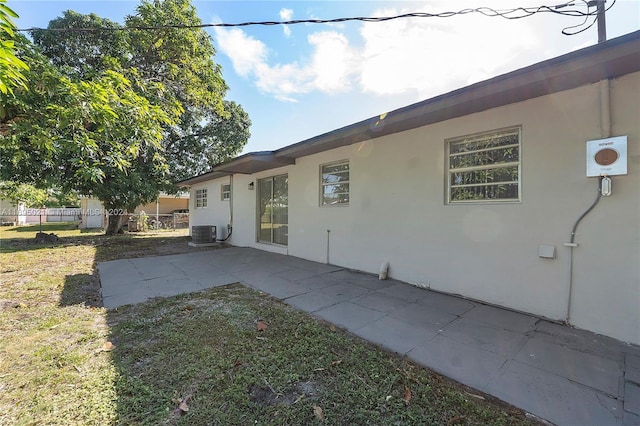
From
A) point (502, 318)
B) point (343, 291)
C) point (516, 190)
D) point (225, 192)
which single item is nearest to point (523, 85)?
point (516, 190)

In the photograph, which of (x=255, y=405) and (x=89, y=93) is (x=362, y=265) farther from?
(x=89, y=93)

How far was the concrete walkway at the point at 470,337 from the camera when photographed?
199cm

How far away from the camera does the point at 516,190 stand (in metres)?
3.67

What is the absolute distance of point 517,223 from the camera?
3.62 m

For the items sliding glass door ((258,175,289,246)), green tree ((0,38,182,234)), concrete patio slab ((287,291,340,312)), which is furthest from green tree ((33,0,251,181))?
concrete patio slab ((287,291,340,312))

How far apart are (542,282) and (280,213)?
19.9ft

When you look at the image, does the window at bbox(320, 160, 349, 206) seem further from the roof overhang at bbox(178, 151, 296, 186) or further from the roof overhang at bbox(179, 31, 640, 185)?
the roof overhang at bbox(178, 151, 296, 186)

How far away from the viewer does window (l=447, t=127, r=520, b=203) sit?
12.2ft

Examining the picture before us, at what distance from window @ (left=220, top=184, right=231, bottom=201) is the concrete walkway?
5180 millimetres

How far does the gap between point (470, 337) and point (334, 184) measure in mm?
4163

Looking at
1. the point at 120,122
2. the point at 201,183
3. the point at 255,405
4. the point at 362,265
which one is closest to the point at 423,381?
the point at 255,405

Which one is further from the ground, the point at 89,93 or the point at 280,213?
the point at 89,93

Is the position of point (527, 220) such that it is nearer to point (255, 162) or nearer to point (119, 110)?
point (119, 110)

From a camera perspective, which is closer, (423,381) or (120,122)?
(423,381)
